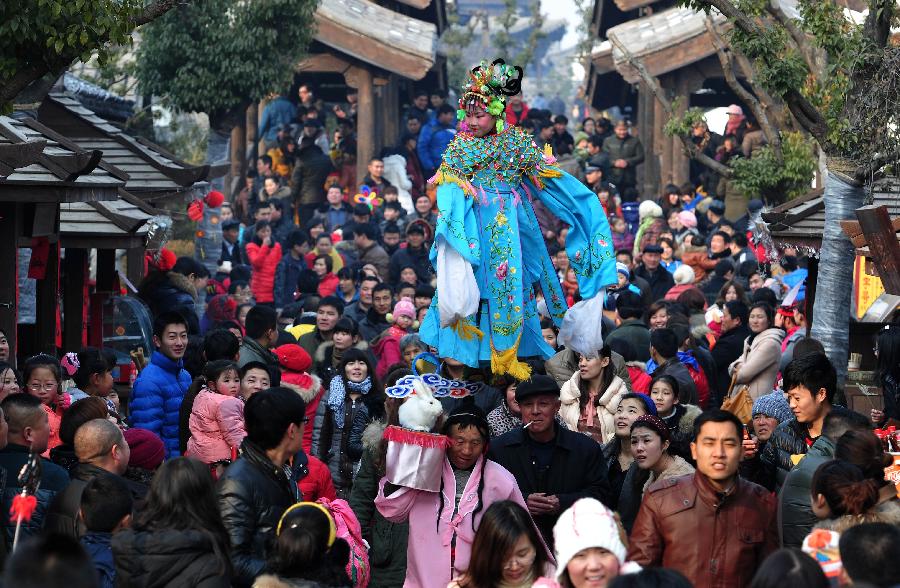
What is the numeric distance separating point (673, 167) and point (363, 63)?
18.3 ft

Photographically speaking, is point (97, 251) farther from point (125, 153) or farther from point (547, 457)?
point (547, 457)

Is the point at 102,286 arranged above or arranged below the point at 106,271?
below

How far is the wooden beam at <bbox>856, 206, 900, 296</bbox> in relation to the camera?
9281 millimetres

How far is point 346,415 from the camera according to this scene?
10641 mm

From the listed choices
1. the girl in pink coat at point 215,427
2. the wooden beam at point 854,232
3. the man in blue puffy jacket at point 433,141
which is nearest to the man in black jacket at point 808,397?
the wooden beam at point 854,232

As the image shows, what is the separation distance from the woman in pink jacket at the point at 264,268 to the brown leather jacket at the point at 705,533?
12.9 m

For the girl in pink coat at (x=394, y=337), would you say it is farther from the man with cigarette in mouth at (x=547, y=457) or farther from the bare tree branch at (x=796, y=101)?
the man with cigarette in mouth at (x=547, y=457)

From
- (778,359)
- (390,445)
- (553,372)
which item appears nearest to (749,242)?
(778,359)

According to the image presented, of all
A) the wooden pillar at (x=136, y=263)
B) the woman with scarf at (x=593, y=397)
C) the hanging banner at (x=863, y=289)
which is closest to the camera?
the woman with scarf at (x=593, y=397)

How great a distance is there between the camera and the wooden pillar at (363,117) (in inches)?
1051

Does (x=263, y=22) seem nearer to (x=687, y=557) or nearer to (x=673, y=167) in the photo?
(x=673, y=167)

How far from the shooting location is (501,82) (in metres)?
8.89

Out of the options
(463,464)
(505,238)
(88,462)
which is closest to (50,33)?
(505,238)

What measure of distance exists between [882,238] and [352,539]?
400cm
